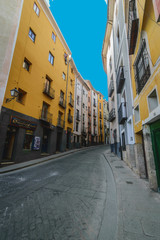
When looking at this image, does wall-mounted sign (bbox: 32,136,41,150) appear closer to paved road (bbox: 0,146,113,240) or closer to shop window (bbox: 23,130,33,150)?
shop window (bbox: 23,130,33,150)

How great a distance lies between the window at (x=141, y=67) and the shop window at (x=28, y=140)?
10.1m

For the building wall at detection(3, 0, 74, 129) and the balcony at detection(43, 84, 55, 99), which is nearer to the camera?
the building wall at detection(3, 0, 74, 129)

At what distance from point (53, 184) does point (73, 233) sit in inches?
109

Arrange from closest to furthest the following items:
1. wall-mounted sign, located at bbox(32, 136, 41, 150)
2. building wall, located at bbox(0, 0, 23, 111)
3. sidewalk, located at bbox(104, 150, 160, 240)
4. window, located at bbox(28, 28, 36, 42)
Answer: sidewalk, located at bbox(104, 150, 160, 240)
building wall, located at bbox(0, 0, 23, 111)
wall-mounted sign, located at bbox(32, 136, 41, 150)
window, located at bbox(28, 28, 36, 42)

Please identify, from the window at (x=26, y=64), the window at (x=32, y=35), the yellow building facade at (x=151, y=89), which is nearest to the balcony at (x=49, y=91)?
the window at (x=26, y=64)

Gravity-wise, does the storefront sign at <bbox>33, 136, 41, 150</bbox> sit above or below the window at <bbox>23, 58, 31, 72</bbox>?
below

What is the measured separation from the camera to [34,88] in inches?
474

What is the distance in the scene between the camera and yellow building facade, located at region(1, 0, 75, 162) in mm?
9455

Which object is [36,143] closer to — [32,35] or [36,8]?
[32,35]

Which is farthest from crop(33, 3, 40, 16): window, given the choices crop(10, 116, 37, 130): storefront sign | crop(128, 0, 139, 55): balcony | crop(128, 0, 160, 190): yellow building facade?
crop(128, 0, 160, 190): yellow building facade

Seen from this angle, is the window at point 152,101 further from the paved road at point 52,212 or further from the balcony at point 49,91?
the balcony at point 49,91

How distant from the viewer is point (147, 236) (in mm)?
2080

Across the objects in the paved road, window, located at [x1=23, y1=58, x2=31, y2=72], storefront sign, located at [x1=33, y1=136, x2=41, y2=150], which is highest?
window, located at [x1=23, y1=58, x2=31, y2=72]

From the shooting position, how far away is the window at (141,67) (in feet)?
16.6
